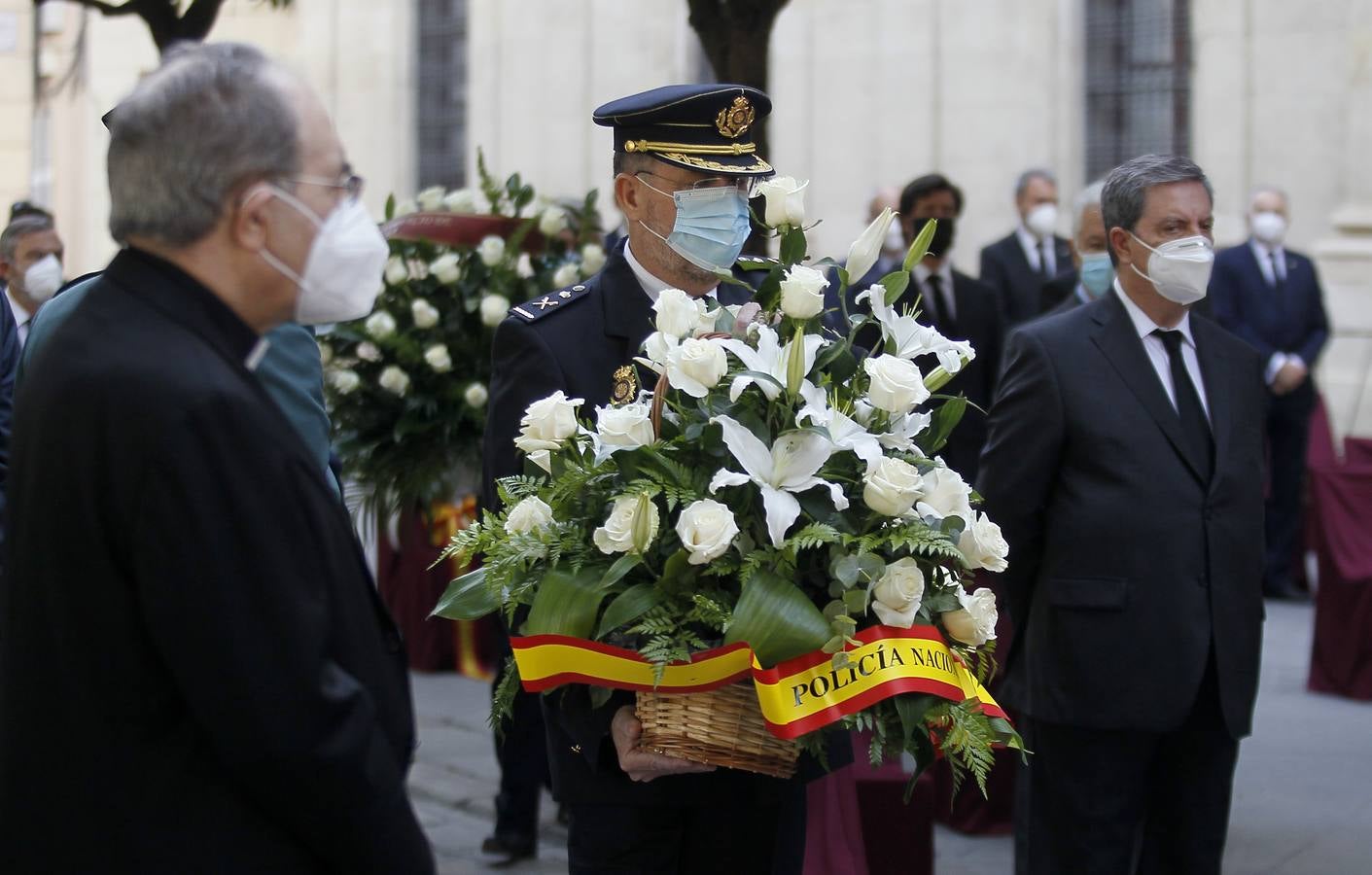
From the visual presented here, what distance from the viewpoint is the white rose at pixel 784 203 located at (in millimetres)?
3135

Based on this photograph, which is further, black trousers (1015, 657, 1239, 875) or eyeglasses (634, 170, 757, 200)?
Result: black trousers (1015, 657, 1239, 875)

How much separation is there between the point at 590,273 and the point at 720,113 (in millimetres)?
2677

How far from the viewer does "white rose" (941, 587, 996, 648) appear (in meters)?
3.00

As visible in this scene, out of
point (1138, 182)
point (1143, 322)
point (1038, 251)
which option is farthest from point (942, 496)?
point (1038, 251)

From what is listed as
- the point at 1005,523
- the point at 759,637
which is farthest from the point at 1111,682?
the point at 759,637

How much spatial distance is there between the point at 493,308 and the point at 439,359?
26 cm

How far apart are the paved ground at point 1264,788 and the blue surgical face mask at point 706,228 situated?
2.71 m

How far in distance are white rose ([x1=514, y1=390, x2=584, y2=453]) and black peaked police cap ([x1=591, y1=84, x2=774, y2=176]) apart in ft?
2.42

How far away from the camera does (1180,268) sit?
4152mm

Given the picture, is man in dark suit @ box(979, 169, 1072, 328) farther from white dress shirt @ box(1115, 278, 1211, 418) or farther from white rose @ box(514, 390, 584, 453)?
white rose @ box(514, 390, 584, 453)

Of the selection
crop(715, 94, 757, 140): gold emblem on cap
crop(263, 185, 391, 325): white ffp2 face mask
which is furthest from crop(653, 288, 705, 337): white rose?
crop(263, 185, 391, 325): white ffp2 face mask

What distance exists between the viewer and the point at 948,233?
765cm

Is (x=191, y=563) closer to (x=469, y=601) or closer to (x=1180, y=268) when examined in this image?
(x=469, y=601)

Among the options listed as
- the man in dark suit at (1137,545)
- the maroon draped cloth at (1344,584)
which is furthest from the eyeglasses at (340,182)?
the maroon draped cloth at (1344,584)
